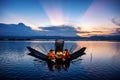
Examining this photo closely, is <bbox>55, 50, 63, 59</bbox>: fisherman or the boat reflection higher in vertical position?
<bbox>55, 50, 63, 59</bbox>: fisherman

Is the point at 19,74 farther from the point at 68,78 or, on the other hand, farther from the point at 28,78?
the point at 68,78

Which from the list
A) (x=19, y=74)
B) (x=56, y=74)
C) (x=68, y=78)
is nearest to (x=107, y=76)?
(x=68, y=78)

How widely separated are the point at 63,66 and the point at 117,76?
26.2 ft

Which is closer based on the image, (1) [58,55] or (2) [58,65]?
(2) [58,65]

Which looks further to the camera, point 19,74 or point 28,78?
point 19,74

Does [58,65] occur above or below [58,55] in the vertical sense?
below

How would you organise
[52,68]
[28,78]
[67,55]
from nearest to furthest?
1. [28,78]
2. [52,68]
3. [67,55]

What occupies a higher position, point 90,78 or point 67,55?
point 67,55

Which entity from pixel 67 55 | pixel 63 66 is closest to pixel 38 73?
pixel 63 66

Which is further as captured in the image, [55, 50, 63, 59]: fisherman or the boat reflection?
[55, 50, 63, 59]: fisherman

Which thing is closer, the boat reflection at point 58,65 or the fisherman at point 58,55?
the boat reflection at point 58,65

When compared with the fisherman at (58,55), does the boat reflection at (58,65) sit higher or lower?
lower

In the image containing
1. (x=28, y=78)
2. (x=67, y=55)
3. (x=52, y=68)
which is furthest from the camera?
(x=67, y=55)

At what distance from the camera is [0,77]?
2091 centimetres
